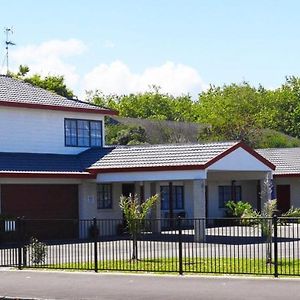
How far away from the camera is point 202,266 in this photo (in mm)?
23250

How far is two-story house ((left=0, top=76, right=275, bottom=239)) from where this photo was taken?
120ft

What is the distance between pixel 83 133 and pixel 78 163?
2.75 meters

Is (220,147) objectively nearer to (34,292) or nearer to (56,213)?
(56,213)

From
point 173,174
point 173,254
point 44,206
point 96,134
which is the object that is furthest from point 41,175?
point 173,254

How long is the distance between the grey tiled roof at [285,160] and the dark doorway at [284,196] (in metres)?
1.18

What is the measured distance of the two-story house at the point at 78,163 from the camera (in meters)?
36.6

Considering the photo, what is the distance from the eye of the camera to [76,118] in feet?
139

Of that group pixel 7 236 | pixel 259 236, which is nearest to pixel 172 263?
pixel 259 236

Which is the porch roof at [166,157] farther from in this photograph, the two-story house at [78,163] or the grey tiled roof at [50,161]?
the grey tiled roof at [50,161]

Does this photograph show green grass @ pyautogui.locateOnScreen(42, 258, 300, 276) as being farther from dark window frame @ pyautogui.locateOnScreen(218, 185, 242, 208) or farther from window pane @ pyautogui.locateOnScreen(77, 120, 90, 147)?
dark window frame @ pyautogui.locateOnScreen(218, 185, 242, 208)

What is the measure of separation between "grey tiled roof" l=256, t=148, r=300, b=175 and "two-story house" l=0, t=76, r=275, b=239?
872 centimetres

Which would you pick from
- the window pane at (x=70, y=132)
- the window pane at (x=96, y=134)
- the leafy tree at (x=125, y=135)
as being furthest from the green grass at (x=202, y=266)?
the leafy tree at (x=125, y=135)

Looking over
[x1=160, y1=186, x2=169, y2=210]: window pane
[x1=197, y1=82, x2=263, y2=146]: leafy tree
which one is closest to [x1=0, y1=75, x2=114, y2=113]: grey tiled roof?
[x1=160, y1=186, x2=169, y2=210]: window pane

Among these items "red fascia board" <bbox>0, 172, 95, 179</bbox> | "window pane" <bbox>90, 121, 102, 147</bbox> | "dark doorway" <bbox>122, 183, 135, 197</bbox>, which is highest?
"window pane" <bbox>90, 121, 102, 147</bbox>
